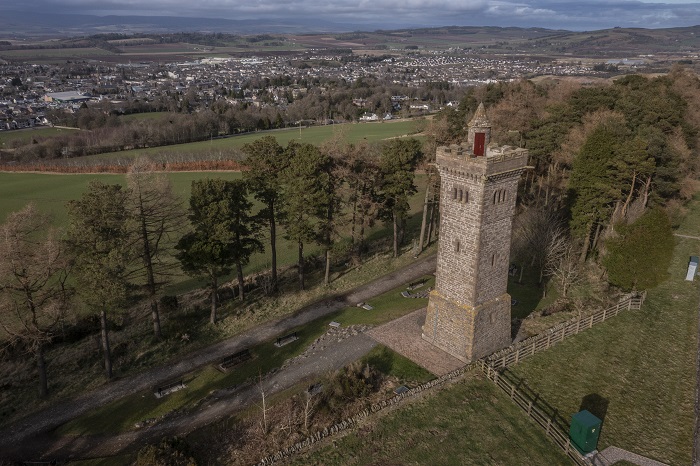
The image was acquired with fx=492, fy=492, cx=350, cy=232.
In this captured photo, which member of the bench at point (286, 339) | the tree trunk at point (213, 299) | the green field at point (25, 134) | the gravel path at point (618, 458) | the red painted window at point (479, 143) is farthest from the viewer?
the green field at point (25, 134)

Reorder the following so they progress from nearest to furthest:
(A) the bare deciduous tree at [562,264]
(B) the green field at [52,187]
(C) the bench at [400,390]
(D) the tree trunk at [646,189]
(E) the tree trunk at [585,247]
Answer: (C) the bench at [400,390] → (A) the bare deciduous tree at [562,264] → (E) the tree trunk at [585,247] → (D) the tree trunk at [646,189] → (B) the green field at [52,187]

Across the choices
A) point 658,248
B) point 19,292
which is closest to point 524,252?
point 658,248

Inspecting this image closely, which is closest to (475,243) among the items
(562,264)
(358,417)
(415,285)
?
(358,417)


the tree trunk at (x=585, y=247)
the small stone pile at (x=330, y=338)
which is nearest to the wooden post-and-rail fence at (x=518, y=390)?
the small stone pile at (x=330, y=338)

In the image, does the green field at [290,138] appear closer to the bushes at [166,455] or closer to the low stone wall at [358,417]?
the low stone wall at [358,417]

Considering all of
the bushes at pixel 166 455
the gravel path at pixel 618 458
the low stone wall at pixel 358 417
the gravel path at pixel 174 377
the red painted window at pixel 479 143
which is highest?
the red painted window at pixel 479 143

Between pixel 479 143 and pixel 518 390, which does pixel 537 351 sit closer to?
pixel 518 390

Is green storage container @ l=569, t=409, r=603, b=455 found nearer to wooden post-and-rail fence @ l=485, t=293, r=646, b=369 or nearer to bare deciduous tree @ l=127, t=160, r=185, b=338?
wooden post-and-rail fence @ l=485, t=293, r=646, b=369

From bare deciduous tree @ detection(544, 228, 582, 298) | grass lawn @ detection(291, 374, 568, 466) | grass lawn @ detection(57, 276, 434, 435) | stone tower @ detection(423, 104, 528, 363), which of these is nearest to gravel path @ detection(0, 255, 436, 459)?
grass lawn @ detection(57, 276, 434, 435)
